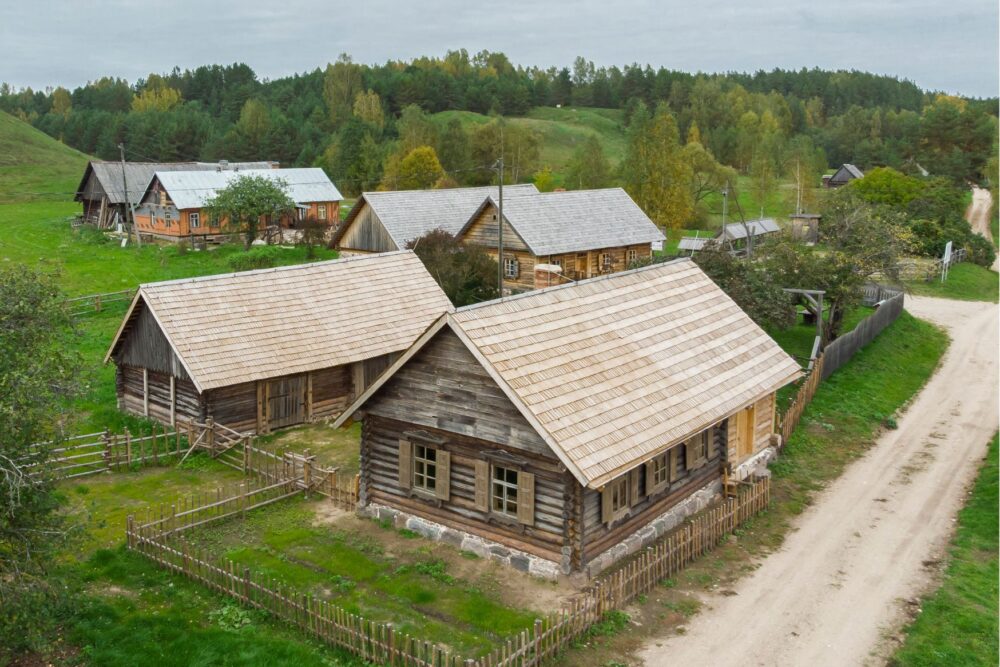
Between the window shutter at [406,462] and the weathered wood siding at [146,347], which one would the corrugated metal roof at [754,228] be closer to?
the weathered wood siding at [146,347]

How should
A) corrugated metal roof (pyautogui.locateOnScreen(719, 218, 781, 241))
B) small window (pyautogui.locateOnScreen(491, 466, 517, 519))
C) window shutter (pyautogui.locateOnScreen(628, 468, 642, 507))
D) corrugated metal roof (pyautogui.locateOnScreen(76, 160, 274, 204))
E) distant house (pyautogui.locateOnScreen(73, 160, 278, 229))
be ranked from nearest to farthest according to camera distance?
small window (pyautogui.locateOnScreen(491, 466, 517, 519)), window shutter (pyautogui.locateOnScreen(628, 468, 642, 507)), corrugated metal roof (pyautogui.locateOnScreen(719, 218, 781, 241)), corrugated metal roof (pyautogui.locateOnScreen(76, 160, 274, 204)), distant house (pyautogui.locateOnScreen(73, 160, 278, 229))

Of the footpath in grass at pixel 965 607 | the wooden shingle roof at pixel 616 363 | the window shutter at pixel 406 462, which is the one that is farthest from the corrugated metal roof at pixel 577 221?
the footpath in grass at pixel 965 607

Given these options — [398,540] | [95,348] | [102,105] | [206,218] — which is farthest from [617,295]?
[102,105]

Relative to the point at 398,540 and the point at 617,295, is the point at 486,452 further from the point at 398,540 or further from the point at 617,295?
the point at 617,295

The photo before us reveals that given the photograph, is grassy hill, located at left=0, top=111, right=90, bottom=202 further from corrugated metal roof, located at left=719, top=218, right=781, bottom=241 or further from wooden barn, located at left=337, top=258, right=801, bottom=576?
wooden barn, located at left=337, top=258, right=801, bottom=576

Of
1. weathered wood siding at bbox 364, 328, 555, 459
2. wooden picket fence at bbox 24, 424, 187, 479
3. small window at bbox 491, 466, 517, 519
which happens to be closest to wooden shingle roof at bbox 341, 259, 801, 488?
weathered wood siding at bbox 364, 328, 555, 459

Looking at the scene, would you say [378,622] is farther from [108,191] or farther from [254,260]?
[108,191]
